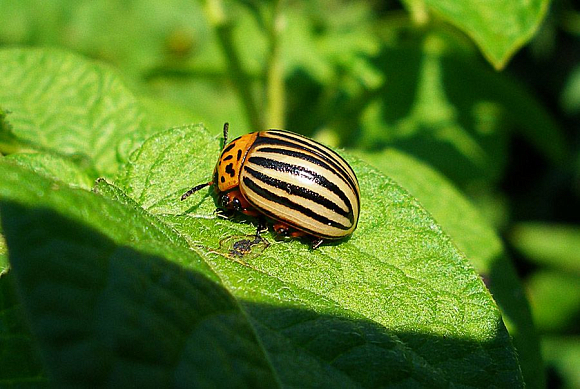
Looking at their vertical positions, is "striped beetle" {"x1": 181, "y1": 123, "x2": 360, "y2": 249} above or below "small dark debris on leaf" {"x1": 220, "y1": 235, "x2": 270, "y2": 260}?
above

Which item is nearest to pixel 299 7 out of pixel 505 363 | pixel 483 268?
pixel 483 268

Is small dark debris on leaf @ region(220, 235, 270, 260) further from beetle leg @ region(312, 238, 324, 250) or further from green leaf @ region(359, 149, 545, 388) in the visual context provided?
green leaf @ region(359, 149, 545, 388)

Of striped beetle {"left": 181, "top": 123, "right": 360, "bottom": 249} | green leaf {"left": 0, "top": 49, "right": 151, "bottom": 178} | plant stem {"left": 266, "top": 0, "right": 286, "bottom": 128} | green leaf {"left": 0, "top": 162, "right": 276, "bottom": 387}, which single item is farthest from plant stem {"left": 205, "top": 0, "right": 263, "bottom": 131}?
green leaf {"left": 0, "top": 162, "right": 276, "bottom": 387}

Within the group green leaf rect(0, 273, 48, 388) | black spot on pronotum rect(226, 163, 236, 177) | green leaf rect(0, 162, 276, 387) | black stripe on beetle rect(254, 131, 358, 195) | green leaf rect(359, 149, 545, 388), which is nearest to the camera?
green leaf rect(0, 162, 276, 387)

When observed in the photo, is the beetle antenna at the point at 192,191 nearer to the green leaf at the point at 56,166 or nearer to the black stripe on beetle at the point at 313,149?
the black stripe on beetle at the point at 313,149

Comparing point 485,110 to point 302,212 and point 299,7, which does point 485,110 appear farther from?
point 299,7

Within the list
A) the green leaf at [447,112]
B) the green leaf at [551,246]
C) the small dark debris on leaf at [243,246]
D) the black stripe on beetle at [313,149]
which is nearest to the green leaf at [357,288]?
the small dark debris on leaf at [243,246]
